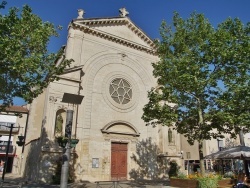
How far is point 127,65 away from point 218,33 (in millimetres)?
11699

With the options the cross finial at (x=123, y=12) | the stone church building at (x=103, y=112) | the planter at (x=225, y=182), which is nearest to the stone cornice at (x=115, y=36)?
the stone church building at (x=103, y=112)

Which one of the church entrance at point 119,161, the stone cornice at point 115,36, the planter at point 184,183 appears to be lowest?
the planter at point 184,183

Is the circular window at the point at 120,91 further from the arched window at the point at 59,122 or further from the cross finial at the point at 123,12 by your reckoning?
the cross finial at the point at 123,12

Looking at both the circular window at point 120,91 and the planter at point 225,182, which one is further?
the circular window at point 120,91

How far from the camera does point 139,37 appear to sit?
2616 centimetres

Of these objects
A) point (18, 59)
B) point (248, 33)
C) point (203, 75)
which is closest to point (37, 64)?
point (18, 59)

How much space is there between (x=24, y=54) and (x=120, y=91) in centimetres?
1153

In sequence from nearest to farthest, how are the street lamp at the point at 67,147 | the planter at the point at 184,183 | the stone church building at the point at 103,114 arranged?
the street lamp at the point at 67,147, the planter at the point at 184,183, the stone church building at the point at 103,114

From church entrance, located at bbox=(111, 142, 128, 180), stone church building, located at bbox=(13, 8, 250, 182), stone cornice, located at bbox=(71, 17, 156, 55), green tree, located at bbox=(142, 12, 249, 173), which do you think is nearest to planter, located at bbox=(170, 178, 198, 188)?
green tree, located at bbox=(142, 12, 249, 173)

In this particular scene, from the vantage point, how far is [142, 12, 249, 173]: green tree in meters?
13.4

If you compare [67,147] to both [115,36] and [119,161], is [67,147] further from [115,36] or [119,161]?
[115,36]

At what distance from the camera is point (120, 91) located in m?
22.7

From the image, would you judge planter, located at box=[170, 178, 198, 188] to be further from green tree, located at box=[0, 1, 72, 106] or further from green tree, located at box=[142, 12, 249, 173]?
green tree, located at box=[0, 1, 72, 106]

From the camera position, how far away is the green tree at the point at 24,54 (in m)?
11.1
